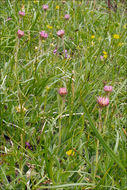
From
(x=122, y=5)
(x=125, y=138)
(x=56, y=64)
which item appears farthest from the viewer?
(x=122, y=5)

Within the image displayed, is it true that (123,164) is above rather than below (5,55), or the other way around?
below

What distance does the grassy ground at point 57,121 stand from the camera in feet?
3.45

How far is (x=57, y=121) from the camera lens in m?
1.43

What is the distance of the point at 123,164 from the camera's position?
1.00 m

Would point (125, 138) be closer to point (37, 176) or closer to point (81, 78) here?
point (37, 176)

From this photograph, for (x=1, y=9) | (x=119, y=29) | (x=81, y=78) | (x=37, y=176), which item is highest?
(x=1, y=9)

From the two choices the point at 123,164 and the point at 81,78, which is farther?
the point at 81,78

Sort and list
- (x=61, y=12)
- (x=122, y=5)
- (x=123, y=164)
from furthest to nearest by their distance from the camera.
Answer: (x=122, y=5) < (x=61, y=12) < (x=123, y=164)

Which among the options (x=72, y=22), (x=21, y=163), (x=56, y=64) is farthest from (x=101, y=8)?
(x=21, y=163)

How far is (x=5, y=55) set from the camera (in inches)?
76.2

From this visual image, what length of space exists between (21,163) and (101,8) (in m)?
2.99

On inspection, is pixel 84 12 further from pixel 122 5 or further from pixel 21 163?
pixel 21 163

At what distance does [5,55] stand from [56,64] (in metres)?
0.39

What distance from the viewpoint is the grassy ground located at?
1053 mm
